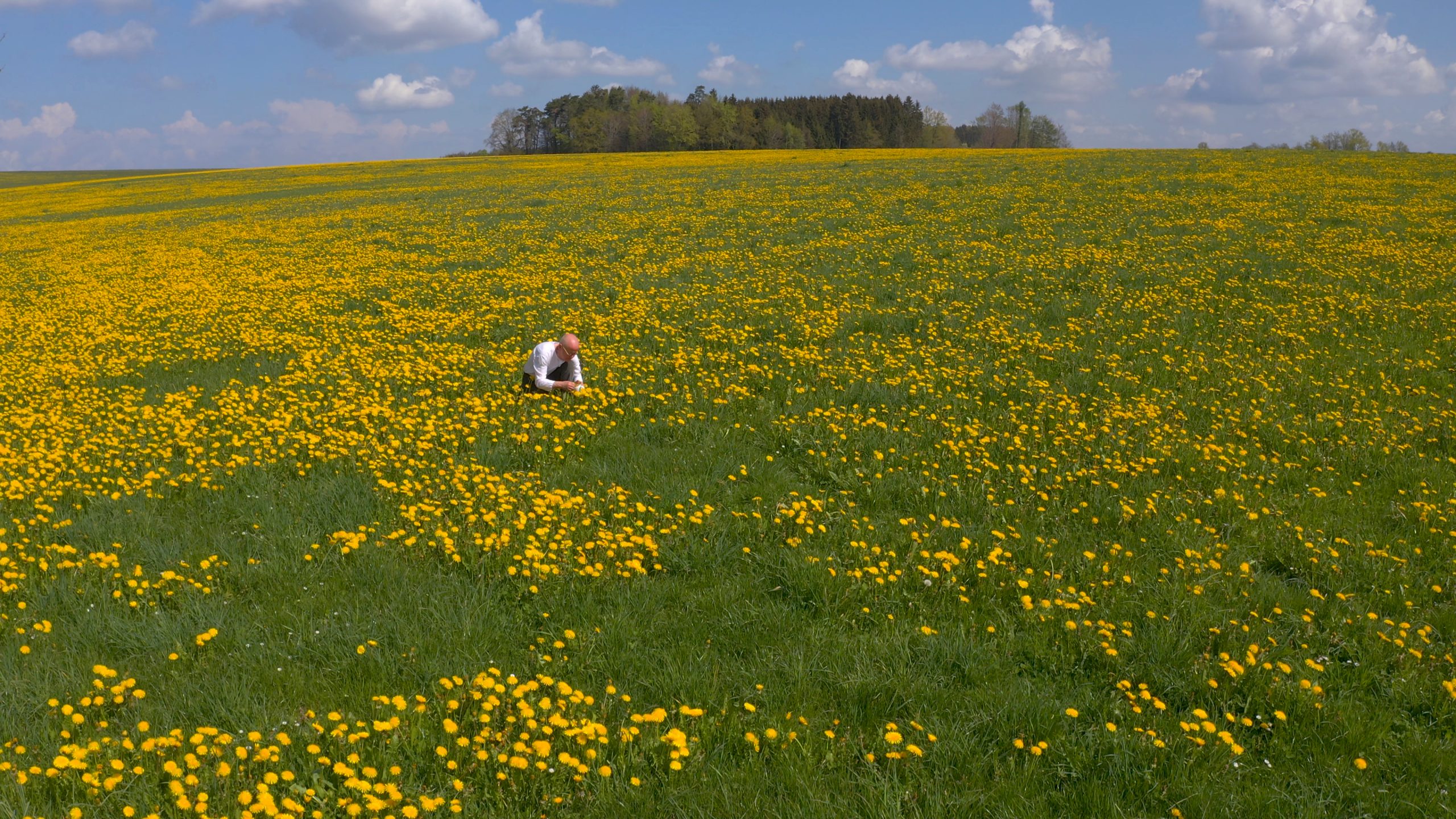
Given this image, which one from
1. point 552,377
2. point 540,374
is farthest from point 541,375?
point 552,377

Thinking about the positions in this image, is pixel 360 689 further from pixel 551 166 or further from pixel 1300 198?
pixel 551 166

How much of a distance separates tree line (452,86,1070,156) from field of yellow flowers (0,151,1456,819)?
274ft

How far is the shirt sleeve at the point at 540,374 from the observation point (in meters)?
8.85

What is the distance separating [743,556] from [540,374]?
4102 millimetres

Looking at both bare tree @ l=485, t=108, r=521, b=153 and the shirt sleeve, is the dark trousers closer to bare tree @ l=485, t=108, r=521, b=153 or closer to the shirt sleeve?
the shirt sleeve

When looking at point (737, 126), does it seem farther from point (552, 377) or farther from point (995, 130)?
point (552, 377)

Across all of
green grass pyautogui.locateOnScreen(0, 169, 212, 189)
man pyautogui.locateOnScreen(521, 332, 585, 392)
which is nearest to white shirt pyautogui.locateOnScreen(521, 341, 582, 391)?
man pyautogui.locateOnScreen(521, 332, 585, 392)

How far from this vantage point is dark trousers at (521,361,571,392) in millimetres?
9023

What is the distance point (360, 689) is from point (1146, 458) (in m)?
6.68

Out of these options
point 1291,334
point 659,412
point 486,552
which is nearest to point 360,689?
point 486,552

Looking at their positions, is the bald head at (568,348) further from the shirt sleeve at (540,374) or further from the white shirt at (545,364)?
the shirt sleeve at (540,374)

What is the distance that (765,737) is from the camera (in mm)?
3988

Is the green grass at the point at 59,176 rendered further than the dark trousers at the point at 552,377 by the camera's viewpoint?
Yes

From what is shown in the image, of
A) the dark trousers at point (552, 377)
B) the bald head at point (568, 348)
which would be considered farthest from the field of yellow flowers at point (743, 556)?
the bald head at point (568, 348)
